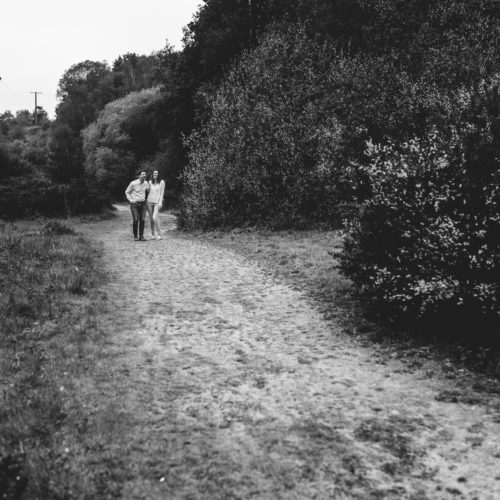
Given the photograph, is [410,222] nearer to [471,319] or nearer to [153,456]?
[471,319]

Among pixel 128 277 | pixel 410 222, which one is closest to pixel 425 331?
pixel 410 222

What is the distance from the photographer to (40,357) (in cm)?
574

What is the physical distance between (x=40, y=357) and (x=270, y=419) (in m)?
2.96

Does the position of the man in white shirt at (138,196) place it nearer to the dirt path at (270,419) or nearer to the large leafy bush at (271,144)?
the large leafy bush at (271,144)

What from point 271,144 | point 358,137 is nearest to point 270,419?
point 358,137

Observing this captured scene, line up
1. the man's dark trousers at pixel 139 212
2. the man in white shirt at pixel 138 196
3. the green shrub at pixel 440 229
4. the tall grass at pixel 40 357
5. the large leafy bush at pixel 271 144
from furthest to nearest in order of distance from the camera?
the large leafy bush at pixel 271 144 < the man's dark trousers at pixel 139 212 < the man in white shirt at pixel 138 196 < the green shrub at pixel 440 229 < the tall grass at pixel 40 357

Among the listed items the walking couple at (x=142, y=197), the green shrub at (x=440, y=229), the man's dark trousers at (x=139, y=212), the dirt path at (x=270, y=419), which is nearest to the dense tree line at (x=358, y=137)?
the green shrub at (x=440, y=229)

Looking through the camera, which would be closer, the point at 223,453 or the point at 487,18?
the point at 223,453

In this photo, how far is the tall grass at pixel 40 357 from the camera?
136 inches

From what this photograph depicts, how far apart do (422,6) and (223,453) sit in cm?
2481

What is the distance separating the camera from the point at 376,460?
3.86 metres

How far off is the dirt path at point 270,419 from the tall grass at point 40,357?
0.29 m

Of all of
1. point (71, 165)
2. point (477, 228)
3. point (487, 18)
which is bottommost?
point (477, 228)

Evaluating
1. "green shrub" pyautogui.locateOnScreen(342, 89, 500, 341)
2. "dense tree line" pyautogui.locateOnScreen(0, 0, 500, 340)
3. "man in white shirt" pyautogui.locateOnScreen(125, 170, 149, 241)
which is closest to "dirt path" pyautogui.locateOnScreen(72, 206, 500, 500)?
"green shrub" pyautogui.locateOnScreen(342, 89, 500, 341)
